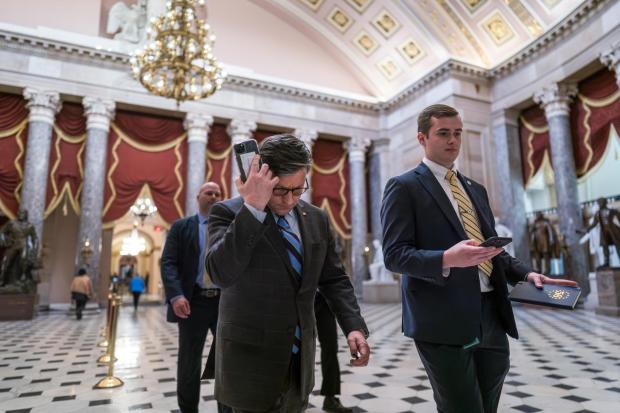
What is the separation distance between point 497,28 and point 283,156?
1497cm

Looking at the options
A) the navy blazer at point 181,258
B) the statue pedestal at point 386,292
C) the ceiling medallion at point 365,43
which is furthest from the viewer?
the ceiling medallion at point 365,43

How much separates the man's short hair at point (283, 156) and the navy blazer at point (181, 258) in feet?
5.94

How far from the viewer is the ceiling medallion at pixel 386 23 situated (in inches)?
618

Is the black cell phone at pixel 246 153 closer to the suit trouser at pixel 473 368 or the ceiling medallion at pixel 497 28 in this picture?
the suit trouser at pixel 473 368

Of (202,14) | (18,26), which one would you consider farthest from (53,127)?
(202,14)

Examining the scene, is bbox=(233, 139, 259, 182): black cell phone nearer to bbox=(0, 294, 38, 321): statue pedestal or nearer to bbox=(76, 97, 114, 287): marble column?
bbox=(0, 294, 38, 321): statue pedestal

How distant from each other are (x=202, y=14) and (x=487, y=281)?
54.6 feet

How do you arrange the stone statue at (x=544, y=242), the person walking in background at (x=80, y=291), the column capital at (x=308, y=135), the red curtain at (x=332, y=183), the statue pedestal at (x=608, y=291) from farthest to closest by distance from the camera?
the red curtain at (x=332, y=183) → the column capital at (x=308, y=135) → the stone statue at (x=544, y=242) → the person walking in background at (x=80, y=291) → the statue pedestal at (x=608, y=291)

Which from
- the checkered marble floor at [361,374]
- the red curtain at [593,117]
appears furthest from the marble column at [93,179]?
the red curtain at [593,117]

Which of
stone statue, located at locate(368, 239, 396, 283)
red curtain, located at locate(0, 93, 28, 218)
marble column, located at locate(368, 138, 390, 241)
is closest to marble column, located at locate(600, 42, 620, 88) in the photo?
marble column, located at locate(368, 138, 390, 241)

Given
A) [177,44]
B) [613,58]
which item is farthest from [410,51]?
[177,44]

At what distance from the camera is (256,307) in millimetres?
1398

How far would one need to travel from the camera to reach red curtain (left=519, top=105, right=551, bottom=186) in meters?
13.6

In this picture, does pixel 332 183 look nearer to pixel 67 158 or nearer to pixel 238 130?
pixel 238 130
